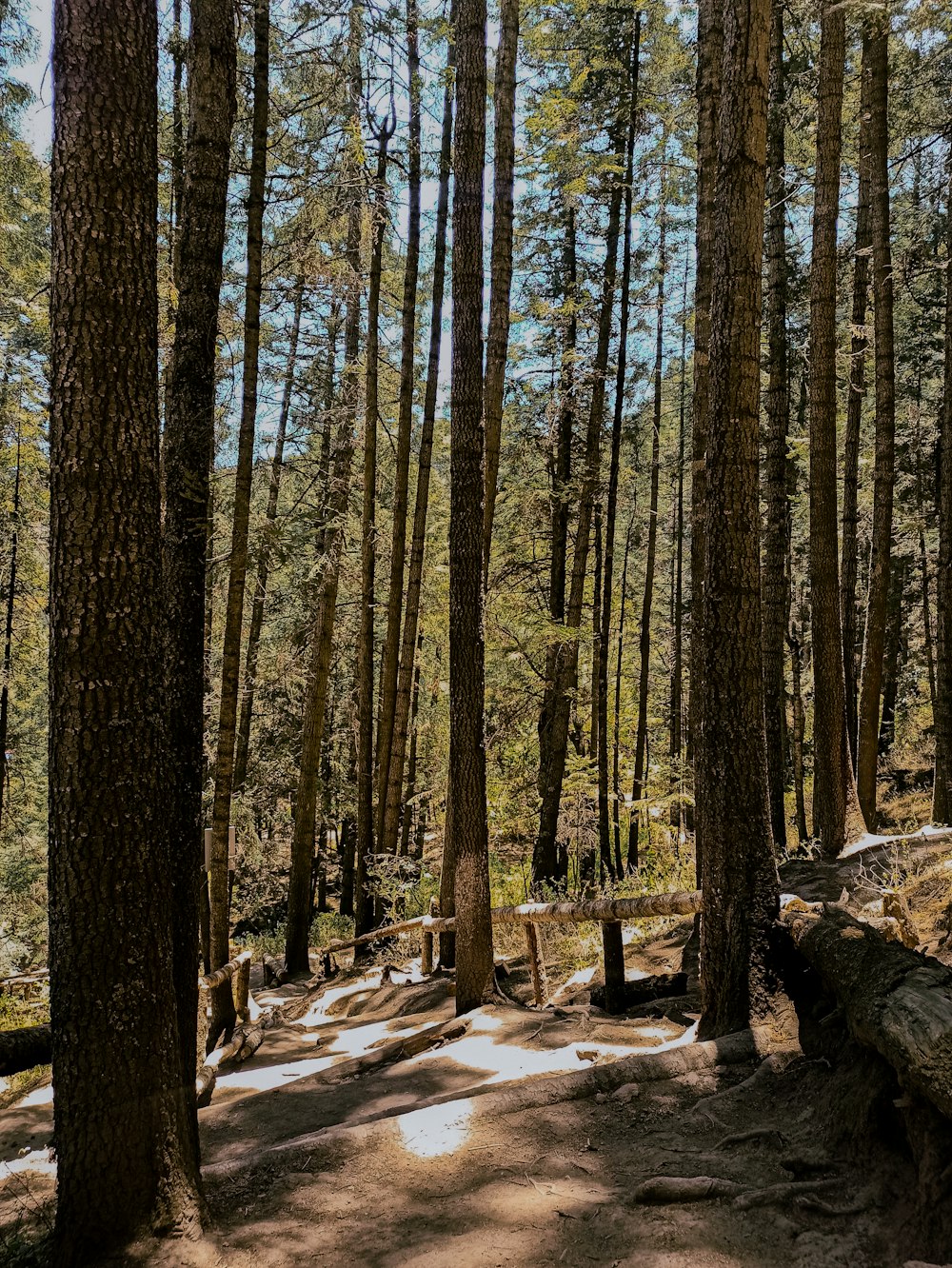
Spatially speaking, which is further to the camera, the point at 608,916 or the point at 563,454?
the point at 563,454

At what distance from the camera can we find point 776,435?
36.3 feet

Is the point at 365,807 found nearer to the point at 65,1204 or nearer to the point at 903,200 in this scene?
the point at 65,1204

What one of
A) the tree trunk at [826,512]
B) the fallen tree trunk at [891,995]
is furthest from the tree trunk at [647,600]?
the fallen tree trunk at [891,995]

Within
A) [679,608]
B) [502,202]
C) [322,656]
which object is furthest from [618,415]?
[679,608]

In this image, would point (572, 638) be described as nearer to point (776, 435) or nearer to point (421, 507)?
point (421, 507)

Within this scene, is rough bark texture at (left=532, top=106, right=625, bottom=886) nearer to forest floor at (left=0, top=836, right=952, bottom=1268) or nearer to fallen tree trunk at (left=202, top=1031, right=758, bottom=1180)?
forest floor at (left=0, top=836, right=952, bottom=1268)

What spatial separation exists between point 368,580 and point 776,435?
632 cm

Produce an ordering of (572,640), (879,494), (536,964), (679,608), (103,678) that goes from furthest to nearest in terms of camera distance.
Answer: (679,608), (572,640), (879,494), (536,964), (103,678)

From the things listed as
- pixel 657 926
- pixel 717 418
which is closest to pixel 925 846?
pixel 657 926

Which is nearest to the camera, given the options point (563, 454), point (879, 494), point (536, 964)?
point (536, 964)

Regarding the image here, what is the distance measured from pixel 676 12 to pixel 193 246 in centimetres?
1176

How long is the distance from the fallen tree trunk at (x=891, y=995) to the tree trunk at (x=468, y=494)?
10.5ft

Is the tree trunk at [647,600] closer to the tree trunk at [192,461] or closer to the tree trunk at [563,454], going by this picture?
the tree trunk at [563,454]

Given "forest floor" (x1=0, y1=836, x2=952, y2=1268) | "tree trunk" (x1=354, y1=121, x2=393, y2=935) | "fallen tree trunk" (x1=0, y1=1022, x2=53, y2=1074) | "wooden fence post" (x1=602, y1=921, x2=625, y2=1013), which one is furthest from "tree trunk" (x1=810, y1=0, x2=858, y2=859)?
"fallen tree trunk" (x1=0, y1=1022, x2=53, y2=1074)
